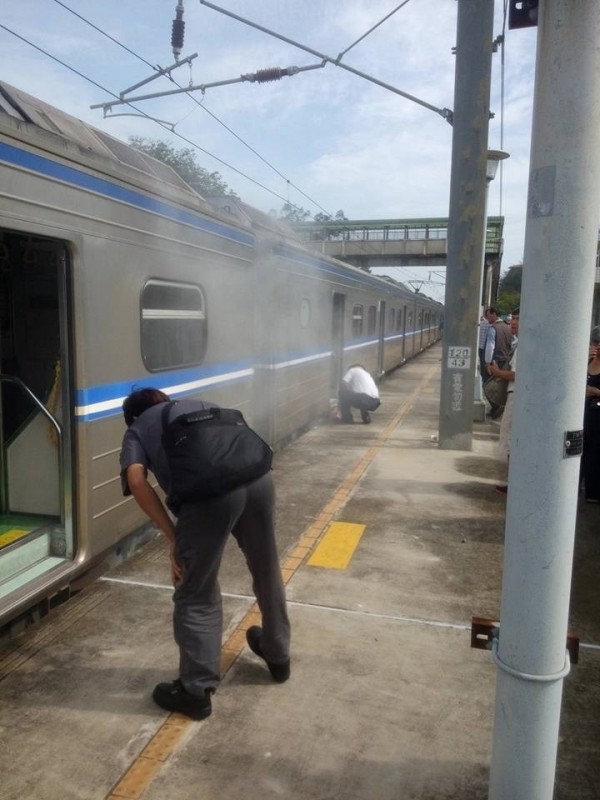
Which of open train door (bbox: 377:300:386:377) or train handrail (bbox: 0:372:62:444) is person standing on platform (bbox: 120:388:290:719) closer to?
train handrail (bbox: 0:372:62:444)

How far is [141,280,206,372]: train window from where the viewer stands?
4.43m

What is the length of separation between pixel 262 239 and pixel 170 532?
4380mm

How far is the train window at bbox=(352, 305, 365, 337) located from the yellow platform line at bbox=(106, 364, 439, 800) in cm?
552

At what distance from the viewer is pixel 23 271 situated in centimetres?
411

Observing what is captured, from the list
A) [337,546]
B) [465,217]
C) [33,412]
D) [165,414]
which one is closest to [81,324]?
[33,412]

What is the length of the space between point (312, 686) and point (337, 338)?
326 inches

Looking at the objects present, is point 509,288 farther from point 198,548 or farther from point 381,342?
point 198,548

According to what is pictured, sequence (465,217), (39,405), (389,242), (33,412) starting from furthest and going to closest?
(389,242) → (465,217) → (33,412) → (39,405)

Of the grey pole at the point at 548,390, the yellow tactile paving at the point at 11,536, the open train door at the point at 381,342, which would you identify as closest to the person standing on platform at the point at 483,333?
the open train door at the point at 381,342

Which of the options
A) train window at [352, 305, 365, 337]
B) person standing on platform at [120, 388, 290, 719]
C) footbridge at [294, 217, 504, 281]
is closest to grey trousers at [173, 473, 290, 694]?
person standing on platform at [120, 388, 290, 719]

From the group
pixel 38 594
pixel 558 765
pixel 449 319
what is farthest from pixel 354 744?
pixel 449 319

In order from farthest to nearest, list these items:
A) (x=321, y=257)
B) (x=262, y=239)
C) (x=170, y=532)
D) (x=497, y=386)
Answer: (x=321, y=257) → (x=497, y=386) → (x=262, y=239) → (x=170, y=532)

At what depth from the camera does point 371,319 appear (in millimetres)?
13641

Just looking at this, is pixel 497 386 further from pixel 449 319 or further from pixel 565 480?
pixel 565 480
